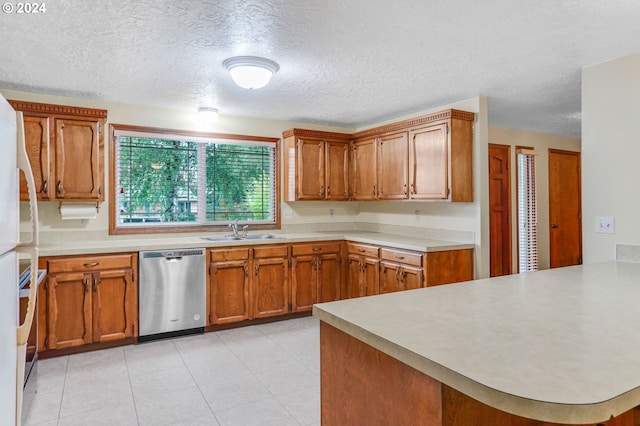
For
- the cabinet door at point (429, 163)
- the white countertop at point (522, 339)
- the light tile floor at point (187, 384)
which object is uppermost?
the cabinet door at point (429, 163)

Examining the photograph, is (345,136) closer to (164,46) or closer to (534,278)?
(164,46)

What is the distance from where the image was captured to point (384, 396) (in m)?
1.20

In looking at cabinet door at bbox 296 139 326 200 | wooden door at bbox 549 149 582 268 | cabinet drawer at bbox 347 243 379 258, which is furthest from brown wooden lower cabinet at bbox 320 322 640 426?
wooden door at bbox 549 149 582 268

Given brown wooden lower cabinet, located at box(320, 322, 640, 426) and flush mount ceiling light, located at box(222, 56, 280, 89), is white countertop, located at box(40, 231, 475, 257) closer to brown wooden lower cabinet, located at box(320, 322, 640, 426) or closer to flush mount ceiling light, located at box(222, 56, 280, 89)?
flush mount ceiling light, located at box(222, 56, 280, 89)

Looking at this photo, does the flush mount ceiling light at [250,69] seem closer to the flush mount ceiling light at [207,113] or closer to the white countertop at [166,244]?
the flush mount ceiling light at [207,113]

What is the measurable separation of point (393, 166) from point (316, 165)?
971mm

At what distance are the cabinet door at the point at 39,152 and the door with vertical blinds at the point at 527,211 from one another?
18.6 ft

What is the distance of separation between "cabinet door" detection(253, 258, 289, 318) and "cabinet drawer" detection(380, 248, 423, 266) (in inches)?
41.9

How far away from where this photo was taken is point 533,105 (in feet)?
13.9

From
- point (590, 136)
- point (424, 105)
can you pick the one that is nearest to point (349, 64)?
point (424, 105)

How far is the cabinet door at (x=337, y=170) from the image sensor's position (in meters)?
5.05

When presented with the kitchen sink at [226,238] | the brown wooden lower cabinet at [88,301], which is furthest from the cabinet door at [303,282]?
the brown wooden lower cabinet at [88,301]

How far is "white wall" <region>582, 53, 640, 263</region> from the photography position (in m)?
2.73

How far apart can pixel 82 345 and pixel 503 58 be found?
4095 mm
